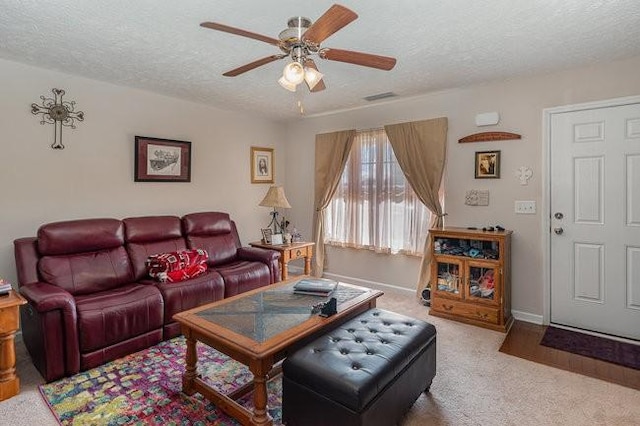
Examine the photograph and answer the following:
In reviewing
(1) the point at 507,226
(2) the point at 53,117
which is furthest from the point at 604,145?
(2) the point at 53,117

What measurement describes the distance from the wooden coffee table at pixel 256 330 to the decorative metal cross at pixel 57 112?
2.27 meters

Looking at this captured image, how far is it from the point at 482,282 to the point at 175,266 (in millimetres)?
2976

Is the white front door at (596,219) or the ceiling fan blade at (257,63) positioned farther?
the white front door at (596,219)

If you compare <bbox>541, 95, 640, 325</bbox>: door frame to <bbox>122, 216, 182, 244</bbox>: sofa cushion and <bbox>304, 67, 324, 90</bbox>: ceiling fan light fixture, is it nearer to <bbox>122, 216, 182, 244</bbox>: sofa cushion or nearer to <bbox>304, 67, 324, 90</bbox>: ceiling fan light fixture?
<bbox>304, 67, 324, 90</bbox>: ceiling fan light fixture

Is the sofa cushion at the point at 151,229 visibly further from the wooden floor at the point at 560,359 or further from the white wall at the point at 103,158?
the wooden floor at the point at 560,359

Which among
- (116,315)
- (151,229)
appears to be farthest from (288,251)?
(116,315)

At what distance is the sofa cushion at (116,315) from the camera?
2461 mm

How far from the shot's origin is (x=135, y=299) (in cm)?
274

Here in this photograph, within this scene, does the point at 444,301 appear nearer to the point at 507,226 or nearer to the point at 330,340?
the point at 507,226

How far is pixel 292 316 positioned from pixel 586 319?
281 centimetres

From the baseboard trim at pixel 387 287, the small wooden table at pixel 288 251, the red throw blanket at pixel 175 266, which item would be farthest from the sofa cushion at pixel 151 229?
the baseboard trim at pixel 387 287

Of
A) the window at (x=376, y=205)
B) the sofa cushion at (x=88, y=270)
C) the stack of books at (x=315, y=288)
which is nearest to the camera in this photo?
the stack of books at (x=315, y=288)

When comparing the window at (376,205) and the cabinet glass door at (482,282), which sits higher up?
the window at (376,205)

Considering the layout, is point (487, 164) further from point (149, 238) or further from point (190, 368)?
point (149, 238)
